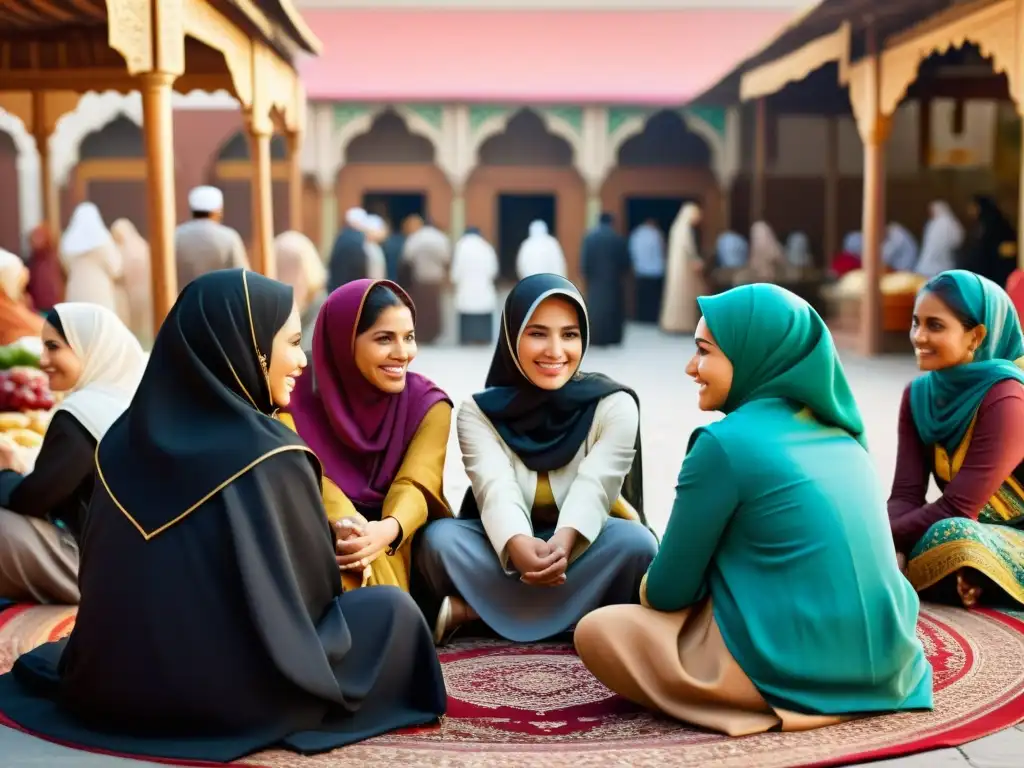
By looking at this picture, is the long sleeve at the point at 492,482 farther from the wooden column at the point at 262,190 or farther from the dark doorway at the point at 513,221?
the dark doorway at the point at 513,221

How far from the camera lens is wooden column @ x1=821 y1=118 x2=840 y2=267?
14.7 metres

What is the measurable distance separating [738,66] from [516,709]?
10.8 m

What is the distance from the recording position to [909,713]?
8.93 feet

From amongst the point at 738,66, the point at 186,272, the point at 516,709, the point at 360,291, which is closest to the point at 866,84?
the point at 738,66

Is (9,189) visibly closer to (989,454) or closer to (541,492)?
(541,492)

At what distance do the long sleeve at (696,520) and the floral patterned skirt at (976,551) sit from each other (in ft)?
4.05

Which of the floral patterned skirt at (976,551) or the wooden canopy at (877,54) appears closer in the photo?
the floral patterned skirt at (976,551)

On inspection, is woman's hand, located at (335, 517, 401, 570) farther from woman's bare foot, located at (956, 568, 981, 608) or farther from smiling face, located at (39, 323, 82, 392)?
woman's bare foot, located at (956, 568, 981, 608)

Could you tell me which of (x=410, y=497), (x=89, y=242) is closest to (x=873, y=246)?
(x=89, y=242)

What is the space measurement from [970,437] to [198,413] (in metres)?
2.17

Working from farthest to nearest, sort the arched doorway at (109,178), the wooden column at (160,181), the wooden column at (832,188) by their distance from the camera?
the arched doorway at (109,178) < the wooden column at (832,188) < the wooden column at (160,181)

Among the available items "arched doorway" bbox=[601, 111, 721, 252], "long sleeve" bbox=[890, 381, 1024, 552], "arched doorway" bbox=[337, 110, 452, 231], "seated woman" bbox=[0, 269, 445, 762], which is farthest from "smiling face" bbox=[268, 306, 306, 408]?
"arched doorway" bbox=[601, 111, 721, 252]

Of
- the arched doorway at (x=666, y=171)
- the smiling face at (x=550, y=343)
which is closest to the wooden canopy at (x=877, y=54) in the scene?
the arched doorway at (x=666, y=171)

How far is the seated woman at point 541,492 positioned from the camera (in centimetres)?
329
